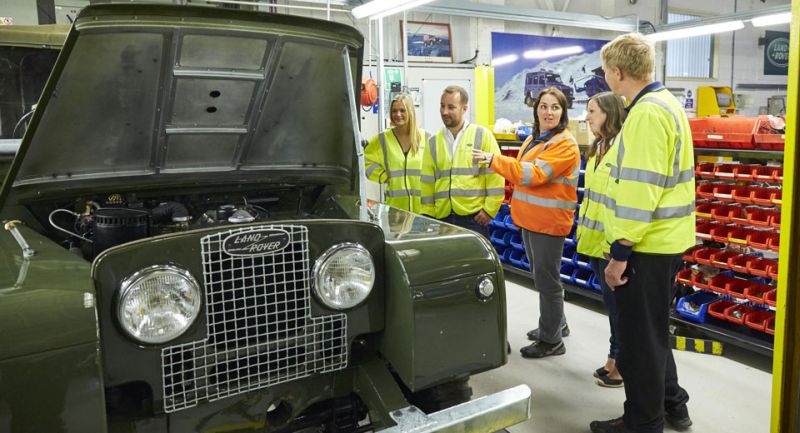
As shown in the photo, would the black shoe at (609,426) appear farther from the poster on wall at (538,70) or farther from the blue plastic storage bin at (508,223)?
the poster on wall at (538,70)

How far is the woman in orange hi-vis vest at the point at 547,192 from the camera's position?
3574mm

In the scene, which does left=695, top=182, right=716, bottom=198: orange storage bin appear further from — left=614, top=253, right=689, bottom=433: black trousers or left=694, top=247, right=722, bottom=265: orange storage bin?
left=614, top=253, right=689, bottom=433: black trousers

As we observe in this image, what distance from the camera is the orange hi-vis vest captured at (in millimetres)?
3557

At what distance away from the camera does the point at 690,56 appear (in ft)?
45.4

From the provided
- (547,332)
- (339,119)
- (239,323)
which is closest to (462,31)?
(547,332)

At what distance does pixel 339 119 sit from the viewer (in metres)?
2.46

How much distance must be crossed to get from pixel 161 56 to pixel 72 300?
925mm

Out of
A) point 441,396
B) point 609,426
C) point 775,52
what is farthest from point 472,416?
point 775,52

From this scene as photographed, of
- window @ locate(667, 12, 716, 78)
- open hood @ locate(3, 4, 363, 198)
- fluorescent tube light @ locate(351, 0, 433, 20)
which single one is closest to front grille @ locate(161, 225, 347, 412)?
open hood @ locate(3, 4, 363, 198)

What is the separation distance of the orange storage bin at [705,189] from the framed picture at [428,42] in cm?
657

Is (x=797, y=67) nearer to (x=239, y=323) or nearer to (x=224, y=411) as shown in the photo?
(x=239, y=323)

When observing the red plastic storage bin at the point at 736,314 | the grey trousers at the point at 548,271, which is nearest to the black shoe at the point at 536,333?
the grey trousers at the point at 548,271

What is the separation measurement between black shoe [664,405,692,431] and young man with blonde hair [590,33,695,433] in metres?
0.42

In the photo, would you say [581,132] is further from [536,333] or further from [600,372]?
[600,372]
